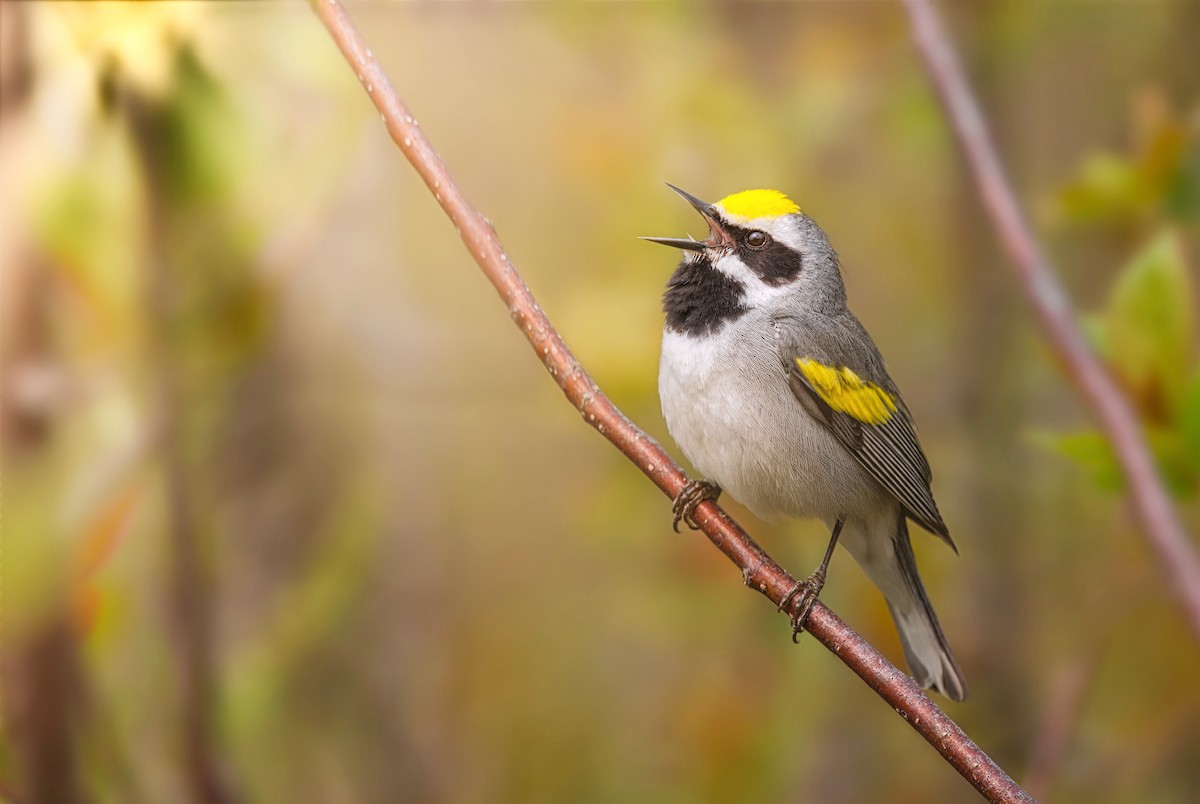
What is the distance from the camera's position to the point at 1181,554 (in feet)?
4.77

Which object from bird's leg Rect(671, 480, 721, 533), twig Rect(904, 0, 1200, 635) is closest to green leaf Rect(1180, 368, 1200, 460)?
twig Rect(904, 0, 1200, 635)

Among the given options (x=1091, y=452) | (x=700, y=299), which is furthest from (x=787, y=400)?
(x=1091, y=452)

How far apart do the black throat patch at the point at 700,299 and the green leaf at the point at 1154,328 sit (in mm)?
705

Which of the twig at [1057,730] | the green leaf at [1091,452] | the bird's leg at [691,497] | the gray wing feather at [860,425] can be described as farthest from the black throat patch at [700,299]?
the twig at [1057,730]

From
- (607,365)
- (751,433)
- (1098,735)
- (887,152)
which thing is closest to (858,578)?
(1098,735)

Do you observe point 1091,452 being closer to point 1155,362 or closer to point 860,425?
point 1155,362

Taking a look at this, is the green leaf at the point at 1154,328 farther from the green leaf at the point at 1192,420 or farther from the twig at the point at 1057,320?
the twig at the point at 1057,320

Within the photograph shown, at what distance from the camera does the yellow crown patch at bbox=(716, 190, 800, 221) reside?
7.36 feet

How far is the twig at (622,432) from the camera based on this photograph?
1310 mm

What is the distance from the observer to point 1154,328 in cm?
178

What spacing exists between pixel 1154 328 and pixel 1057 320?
29 cm

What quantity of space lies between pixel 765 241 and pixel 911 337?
193 cm

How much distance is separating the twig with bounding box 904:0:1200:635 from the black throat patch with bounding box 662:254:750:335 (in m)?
0.62

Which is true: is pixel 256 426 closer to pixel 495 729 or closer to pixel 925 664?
pixel 495 729
